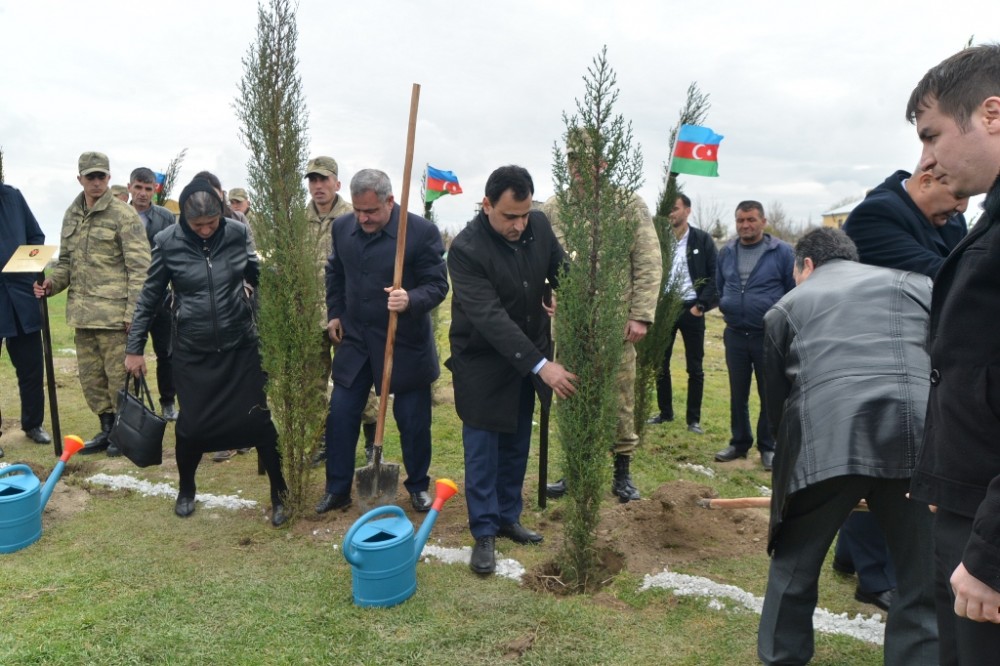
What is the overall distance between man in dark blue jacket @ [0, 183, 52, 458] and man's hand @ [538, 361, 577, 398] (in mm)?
5193

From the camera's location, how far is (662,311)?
21.9ft

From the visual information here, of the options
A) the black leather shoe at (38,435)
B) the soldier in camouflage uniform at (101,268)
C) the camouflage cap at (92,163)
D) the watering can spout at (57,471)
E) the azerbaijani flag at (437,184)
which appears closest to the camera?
the watering can spout at (57,471)

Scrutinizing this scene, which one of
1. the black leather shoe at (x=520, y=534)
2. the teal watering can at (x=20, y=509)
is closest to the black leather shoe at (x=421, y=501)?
the black leather shoe at (x=520, y=534)

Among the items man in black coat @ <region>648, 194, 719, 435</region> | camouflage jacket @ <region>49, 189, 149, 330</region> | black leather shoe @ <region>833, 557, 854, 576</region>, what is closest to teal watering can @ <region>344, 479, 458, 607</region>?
black leather shoe @ <region>833, 557, 854, 576</region>

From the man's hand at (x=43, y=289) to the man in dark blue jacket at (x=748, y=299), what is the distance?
19.6 feet

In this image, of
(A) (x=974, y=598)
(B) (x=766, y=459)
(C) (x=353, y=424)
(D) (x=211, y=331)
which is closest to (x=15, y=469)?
(D) (x=211, y=331)

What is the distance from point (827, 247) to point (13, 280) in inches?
260

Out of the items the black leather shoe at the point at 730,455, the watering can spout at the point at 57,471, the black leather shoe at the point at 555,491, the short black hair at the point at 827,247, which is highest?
the short black hair at the point at 827,247

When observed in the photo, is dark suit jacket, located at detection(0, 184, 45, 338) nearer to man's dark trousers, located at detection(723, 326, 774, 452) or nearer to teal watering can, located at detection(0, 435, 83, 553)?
teal watering can, located at detection(0, 435, 83, 553)

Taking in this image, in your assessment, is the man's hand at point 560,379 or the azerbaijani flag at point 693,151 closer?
the man's hand at point 560,379

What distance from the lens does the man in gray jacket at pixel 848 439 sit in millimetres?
2725

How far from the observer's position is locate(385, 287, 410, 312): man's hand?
4.54 m

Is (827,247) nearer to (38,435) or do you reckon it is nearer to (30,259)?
(30,259)

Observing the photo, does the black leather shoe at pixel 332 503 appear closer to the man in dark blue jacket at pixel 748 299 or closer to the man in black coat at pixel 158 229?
the man in black coat at pixel 158 229
